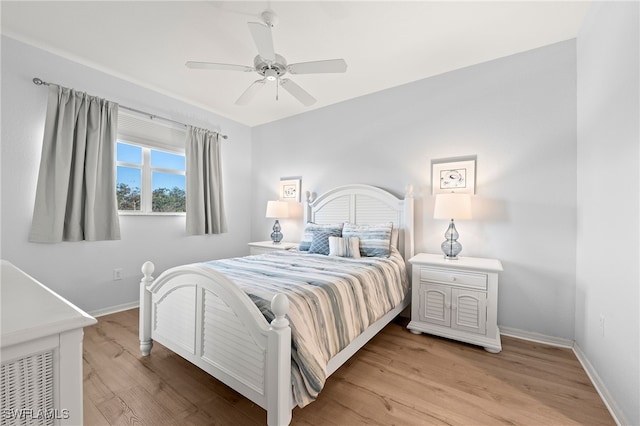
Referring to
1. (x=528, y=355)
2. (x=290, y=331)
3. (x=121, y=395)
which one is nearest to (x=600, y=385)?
(x=528, y=355)

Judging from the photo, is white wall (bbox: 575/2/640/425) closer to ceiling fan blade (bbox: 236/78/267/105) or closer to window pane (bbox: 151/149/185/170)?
ceiling fan blade (bbox: 236/78/267/105)

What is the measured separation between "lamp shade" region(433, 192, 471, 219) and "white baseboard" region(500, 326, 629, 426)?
1215 millimetres

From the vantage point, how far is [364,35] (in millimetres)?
2400

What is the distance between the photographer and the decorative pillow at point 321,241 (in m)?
3.10

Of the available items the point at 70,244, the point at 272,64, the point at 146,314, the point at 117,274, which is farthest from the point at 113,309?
the point at 272,64

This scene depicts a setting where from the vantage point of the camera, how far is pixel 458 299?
248cm

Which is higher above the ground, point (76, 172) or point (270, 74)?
point (270, 74)

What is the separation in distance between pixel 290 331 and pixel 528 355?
84.6 inches

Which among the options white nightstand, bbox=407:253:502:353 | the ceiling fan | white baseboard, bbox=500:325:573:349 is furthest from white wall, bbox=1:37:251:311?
white baseboard, bbox=500:325:573:349

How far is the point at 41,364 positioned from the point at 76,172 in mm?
2882

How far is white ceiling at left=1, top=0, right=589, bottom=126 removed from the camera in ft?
6.92

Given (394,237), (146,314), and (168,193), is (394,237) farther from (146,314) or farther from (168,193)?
(168,193)

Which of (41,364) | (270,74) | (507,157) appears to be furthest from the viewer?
(507,157)

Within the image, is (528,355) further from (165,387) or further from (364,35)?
(364,35)
